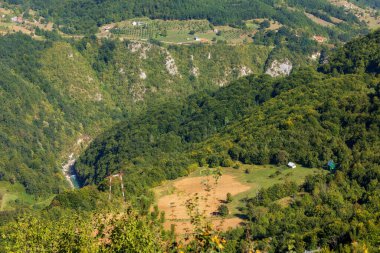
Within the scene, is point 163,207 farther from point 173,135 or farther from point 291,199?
point 173,135

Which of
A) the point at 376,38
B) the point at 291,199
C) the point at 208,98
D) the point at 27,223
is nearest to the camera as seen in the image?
the point at 27,223

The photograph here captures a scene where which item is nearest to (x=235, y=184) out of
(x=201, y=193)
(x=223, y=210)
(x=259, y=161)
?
(x=259, y=161)

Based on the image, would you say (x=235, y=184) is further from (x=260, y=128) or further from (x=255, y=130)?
(x=255, y=130)

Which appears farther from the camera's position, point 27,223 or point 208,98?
point 208,98

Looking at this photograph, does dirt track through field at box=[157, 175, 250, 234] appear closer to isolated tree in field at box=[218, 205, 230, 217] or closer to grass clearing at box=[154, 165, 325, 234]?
grass clearing at box=[154, 165, 325, 234]

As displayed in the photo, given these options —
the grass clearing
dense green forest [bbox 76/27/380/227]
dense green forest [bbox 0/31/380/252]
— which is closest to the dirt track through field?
the grass clearing

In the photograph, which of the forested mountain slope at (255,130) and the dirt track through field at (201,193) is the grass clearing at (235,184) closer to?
the dirt track through field at (201,193)

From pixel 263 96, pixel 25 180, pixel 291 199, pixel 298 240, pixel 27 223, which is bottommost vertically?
pixel 25 180

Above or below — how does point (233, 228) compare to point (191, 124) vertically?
above

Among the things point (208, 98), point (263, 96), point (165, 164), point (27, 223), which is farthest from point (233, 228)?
point (208, 98)

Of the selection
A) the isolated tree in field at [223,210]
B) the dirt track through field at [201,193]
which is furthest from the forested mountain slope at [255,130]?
the isolated tree in field at [223,210]
